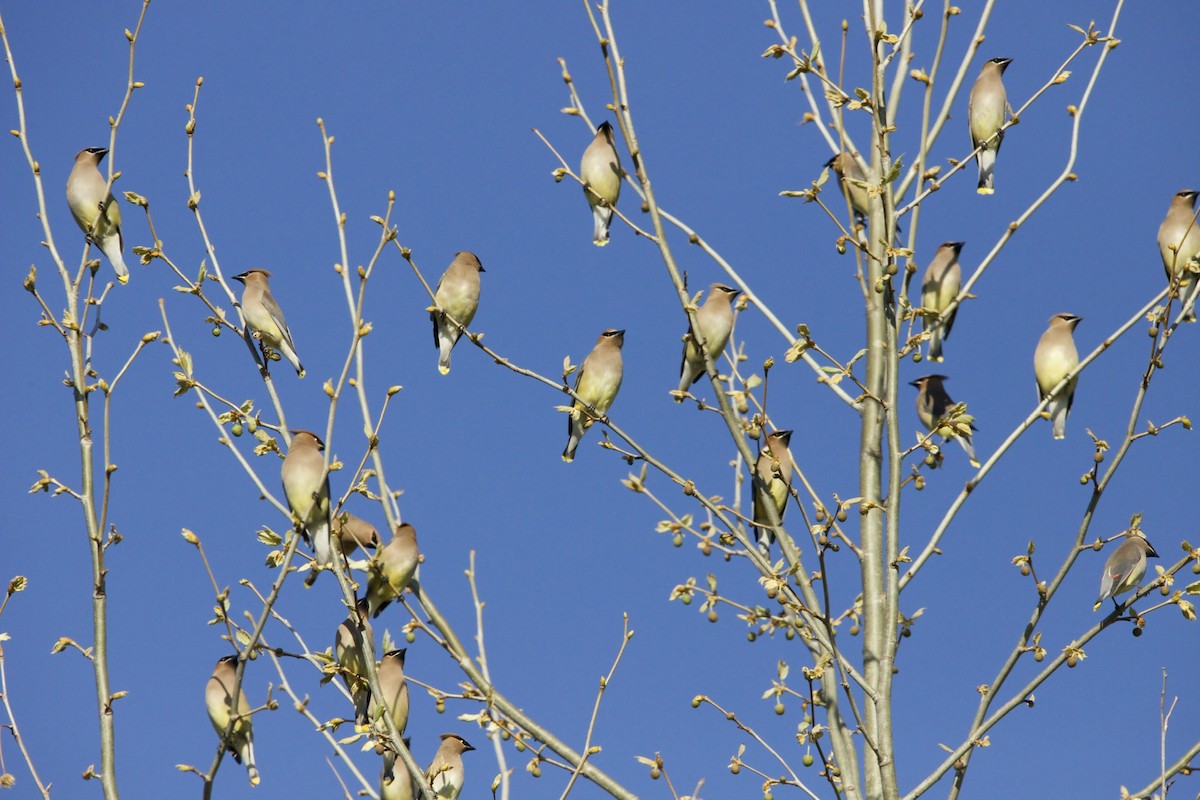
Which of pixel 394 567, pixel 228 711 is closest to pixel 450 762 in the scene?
pixel 228 711

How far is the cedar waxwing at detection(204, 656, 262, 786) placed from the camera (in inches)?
174

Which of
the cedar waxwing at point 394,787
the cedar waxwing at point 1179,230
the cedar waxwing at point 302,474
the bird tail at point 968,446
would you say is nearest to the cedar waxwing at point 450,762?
the cedar waxwing at point 394,787

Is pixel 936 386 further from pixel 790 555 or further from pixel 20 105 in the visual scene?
pixel 20 105

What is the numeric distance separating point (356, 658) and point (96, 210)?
2345mm

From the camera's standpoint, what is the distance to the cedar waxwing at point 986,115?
5.62m

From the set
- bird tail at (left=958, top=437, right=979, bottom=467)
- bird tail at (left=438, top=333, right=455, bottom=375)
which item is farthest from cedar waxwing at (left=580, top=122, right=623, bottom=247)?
bird tail at (left=958, top=437, right=979, bottom=467)

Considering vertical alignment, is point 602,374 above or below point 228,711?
above

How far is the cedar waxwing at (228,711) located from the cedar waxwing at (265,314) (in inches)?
46.0

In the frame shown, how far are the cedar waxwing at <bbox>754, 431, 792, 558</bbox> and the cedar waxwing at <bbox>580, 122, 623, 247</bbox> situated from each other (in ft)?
4.23

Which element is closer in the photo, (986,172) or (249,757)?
(249,757)

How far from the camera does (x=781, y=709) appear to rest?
4.22m

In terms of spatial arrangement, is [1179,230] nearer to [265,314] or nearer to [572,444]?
[572,444]

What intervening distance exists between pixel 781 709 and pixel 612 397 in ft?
6.72

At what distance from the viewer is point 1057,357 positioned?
5.36 m
